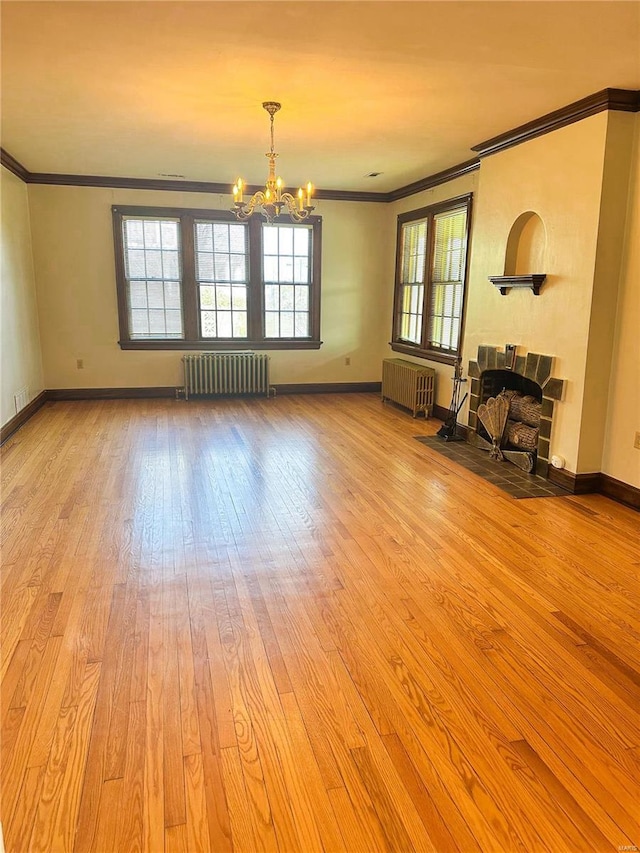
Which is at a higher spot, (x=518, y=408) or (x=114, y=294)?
(x=114, y=294)

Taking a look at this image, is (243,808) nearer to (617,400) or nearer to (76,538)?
(76,538)

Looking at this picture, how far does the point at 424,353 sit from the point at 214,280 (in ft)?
10.1

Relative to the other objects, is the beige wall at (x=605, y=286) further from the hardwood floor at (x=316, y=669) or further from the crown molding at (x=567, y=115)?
the hardwood floor at (x=316, y=669)

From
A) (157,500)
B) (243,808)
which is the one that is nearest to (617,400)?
(157,500)

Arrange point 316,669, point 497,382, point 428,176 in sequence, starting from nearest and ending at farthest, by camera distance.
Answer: point 316,669 → point 497,382 → point 428,176

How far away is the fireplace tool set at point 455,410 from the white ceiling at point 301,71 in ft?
7.36

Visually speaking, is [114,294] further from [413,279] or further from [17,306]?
[413,279]

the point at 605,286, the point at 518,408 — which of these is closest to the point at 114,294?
the point at 518,408

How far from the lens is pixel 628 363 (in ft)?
13.6

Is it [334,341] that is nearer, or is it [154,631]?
[154,631]

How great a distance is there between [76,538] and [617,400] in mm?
3913

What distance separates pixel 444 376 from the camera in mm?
6910

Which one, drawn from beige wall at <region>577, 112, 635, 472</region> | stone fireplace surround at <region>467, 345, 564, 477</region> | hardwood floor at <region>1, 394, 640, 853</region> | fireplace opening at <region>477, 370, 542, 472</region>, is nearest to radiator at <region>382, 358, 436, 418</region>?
stone fireplace surround at <region>467, 345, 564, 477</region>

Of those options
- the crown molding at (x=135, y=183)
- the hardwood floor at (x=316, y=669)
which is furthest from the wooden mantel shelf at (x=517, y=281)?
the crown molding at (x=135, y=183)
